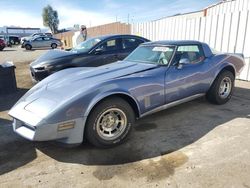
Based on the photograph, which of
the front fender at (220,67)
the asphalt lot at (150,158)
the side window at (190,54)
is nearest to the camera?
the asphalt lot at (150,158)

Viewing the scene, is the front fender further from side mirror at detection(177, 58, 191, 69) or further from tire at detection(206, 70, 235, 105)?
side mirror at detection(177, 58, 191, 69)

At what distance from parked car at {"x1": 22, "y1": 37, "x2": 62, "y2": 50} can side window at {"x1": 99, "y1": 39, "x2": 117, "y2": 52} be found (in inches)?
910

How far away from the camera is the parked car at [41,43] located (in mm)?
27853

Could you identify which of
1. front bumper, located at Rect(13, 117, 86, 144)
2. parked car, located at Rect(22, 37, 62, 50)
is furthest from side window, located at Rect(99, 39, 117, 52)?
parked car, located at Rect(22, 37, 62, 50)

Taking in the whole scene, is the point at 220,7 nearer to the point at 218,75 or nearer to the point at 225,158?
the point at 218,75

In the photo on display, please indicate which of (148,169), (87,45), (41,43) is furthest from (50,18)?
(148,169)

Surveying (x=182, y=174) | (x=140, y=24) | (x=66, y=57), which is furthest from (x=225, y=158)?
(x=140, y=24)

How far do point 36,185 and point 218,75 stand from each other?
3964 mm

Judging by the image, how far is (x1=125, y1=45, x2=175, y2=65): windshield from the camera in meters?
4.36

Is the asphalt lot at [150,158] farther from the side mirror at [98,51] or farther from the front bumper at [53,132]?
the side mirror at [98,51]

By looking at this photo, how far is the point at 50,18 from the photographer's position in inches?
3061

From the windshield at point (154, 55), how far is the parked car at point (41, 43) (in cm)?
2575

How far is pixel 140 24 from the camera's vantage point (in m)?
12.4

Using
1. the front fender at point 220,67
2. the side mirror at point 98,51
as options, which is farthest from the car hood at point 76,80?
the side mirror at point 98,51
